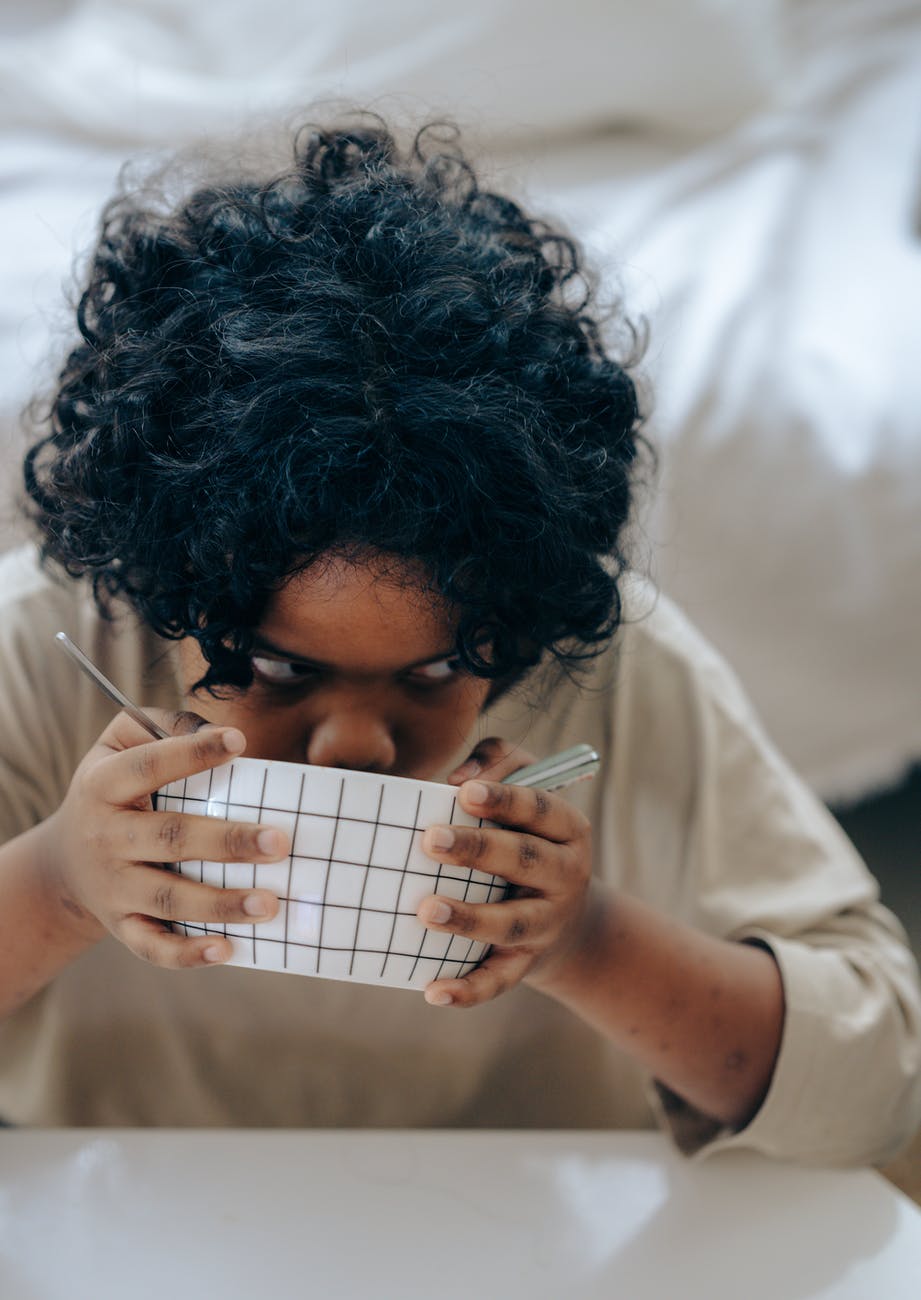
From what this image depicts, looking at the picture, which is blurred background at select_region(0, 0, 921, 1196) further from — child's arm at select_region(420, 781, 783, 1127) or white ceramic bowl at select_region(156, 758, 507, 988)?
white ceramic bowl at select_region(156, 758, 507, 988)

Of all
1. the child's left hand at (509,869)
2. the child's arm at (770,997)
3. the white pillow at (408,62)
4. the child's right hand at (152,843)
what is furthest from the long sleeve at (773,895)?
the white pillow at (408,62)

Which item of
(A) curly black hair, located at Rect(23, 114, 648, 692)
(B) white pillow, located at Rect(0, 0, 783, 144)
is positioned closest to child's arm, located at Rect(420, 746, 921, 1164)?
(A) curly black hair, located at Rect(23, 114, 648, 692)

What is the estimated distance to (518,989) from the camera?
0.71 metres

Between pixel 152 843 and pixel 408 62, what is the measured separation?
36.5 inches

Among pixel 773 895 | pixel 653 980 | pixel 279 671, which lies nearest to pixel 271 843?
pixel 279 671

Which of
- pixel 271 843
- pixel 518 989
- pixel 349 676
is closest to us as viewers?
pixel 271 843

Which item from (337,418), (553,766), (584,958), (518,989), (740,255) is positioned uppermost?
(740,255)

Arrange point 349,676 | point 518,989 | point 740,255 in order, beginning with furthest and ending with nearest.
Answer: point 740,255 → point 518,989 → point 349,676

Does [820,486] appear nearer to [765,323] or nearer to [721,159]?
[765,323]

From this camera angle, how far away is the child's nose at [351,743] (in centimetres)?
46

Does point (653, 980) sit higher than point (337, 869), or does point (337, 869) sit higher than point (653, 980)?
point (337, 869)

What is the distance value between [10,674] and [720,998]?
0.38 m

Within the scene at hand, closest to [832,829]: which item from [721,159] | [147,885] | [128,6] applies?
[147,885]

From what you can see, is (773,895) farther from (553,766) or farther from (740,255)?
(740,255)
